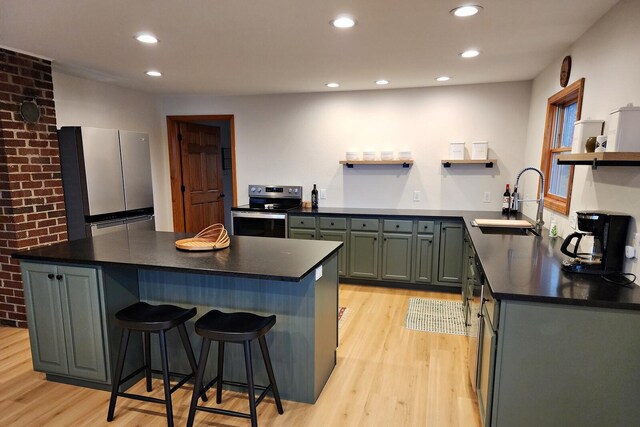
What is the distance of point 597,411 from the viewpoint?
1597mm

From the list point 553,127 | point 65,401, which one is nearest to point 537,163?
point 553,127

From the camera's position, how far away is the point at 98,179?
3508 mm

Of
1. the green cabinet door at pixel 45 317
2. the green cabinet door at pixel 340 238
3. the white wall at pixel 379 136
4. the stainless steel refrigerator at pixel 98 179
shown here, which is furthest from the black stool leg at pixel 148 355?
the white wall at pixel 379 136

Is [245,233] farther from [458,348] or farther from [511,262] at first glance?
[511,262]

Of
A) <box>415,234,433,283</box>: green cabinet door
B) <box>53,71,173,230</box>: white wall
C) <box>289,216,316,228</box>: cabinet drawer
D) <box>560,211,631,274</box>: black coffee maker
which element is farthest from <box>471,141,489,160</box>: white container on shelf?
<box>53,71,173,230</box>: white wall

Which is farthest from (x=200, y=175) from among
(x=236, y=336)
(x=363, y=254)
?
(x=236, y=336)

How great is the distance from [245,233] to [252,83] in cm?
178

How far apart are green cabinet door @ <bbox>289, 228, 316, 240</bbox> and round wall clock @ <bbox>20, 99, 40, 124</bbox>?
2649mm

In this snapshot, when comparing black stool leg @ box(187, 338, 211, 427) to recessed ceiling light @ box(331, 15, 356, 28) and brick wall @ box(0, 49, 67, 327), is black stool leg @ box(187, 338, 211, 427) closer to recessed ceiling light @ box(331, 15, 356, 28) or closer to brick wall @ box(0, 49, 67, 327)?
recessed ceiling light @ box(331, 15, 356, 28)

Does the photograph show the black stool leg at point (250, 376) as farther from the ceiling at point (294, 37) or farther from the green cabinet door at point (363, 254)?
the green cabinet door at point (363, 254)

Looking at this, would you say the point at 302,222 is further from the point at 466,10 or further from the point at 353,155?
the point at 466,10

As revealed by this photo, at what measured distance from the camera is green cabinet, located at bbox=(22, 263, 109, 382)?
2238 mm

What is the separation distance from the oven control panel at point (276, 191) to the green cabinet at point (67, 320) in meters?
2.99

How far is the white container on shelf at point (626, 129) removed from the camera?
5.63 ft
